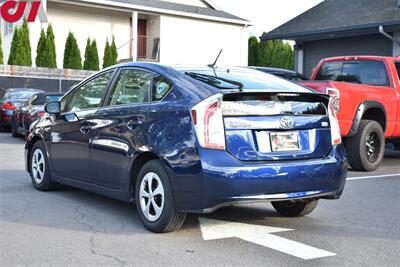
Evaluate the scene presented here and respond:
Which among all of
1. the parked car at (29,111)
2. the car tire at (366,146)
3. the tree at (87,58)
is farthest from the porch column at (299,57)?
the car tire at (366,146)

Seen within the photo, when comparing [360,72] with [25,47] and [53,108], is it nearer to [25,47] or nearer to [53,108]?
[53,108]

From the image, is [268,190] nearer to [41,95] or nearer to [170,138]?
[170,138]

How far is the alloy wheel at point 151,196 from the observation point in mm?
5311

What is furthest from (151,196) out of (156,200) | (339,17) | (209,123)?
(339,17)

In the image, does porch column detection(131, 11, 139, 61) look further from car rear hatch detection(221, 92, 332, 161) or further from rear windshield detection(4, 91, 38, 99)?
car rear hatch detection(221, 92, 332, 161)

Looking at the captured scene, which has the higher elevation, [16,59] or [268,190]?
[16,59]

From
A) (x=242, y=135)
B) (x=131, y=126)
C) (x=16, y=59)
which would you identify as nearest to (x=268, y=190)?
(x=242, y=135)

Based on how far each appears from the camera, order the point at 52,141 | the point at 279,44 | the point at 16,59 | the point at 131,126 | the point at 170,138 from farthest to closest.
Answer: the point at 279,44 → the point at 16,59 → the point at 52,141 → the point at 131,126 → the point at 170,138

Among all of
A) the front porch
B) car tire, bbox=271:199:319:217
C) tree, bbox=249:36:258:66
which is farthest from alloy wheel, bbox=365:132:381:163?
tree, bbox=249:36:258:66

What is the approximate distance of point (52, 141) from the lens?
7.19 meters

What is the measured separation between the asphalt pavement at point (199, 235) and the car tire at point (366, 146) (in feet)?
7.94

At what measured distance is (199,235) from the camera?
5.34 meters

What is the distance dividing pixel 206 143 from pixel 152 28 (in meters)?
27.9

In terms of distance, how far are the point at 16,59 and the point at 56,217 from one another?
21.5 meters
